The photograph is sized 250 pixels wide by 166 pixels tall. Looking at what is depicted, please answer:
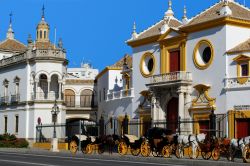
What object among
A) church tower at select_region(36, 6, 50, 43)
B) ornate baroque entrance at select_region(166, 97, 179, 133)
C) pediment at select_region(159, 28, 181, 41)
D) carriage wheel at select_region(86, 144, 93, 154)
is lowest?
carriage wheel at select_region(86, 144, 93, 154)

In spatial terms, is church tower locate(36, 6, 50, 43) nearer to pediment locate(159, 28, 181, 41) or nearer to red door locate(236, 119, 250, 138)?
pediment locate(159, 28, 181, 41)

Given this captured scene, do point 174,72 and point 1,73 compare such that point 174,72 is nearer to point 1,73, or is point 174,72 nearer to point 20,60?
point 20,60

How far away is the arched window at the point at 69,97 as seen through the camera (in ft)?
206

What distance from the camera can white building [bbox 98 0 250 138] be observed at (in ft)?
120

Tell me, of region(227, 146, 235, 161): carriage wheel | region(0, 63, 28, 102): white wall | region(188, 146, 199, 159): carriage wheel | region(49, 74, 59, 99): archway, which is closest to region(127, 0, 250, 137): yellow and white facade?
region(188, 146, 199, 159): carriage wheel

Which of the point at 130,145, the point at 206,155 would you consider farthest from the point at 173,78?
the point at 206,155

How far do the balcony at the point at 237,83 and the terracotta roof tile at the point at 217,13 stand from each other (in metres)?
4.65

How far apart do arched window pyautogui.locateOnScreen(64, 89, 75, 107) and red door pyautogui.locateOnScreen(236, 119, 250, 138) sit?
30.3 metres

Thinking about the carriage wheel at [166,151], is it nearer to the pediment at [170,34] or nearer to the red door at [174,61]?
the red door at [174,61]

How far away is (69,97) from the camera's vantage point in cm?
6297

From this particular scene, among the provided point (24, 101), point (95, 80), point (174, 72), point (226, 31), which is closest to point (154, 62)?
point (174, 72)

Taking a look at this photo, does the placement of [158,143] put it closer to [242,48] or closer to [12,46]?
[242,48]

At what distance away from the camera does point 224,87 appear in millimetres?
37406

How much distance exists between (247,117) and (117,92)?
1795 centimetres
